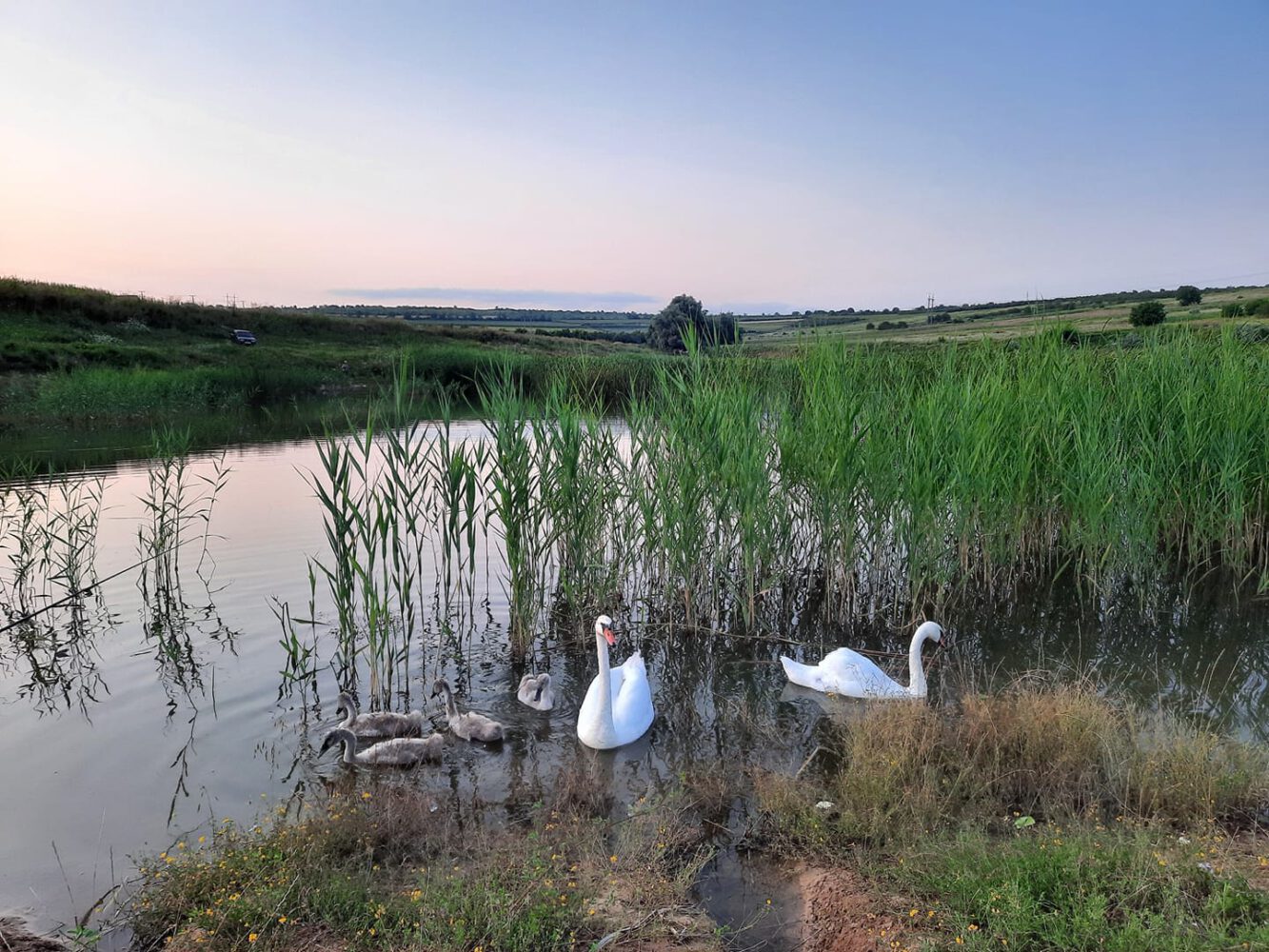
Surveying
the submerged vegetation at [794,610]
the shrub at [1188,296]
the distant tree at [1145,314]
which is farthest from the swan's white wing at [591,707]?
the shrub at [1188,296]

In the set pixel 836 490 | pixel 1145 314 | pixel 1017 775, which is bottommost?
pixel 1017 775

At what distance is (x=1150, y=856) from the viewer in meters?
3.59

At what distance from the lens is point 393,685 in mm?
7246

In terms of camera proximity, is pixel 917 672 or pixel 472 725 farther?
pixel 917 672

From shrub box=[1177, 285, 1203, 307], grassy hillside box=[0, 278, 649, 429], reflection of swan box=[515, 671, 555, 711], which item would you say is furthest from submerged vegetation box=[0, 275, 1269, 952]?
shrub box=[1177, 285, 1203, 307]

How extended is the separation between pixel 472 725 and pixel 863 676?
310cm

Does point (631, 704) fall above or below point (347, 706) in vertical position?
above

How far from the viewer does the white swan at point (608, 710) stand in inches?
229

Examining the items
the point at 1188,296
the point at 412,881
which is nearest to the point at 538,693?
the point at 412,881

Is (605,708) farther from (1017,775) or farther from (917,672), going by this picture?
(1017,775)

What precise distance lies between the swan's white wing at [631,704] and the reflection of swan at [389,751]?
1.35 m

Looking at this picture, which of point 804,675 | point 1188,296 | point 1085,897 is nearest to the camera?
point 1085,897

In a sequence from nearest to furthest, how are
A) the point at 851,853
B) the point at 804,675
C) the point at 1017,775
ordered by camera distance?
the point at 851,853
the point at 1017,775
the point at 804,675

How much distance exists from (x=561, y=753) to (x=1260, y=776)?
4310mm
